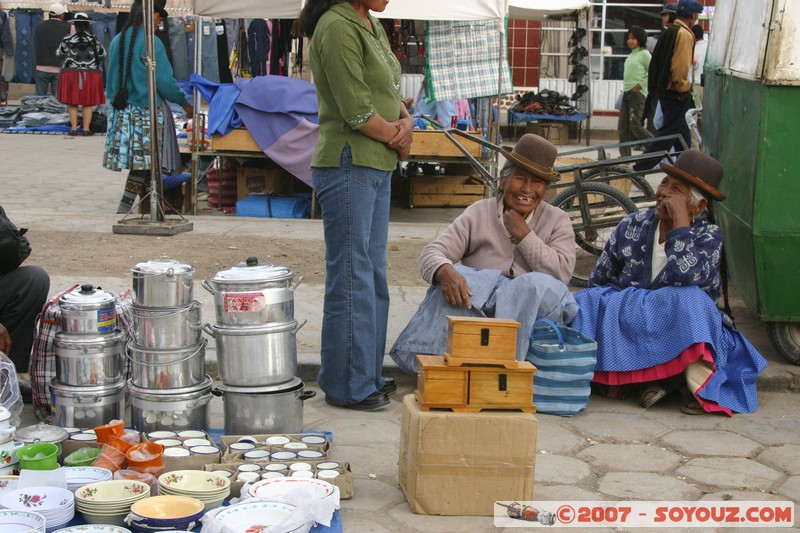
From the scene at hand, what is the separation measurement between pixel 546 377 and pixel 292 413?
49.5 inches

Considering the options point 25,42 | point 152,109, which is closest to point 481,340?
point 152,109

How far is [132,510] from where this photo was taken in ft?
10.6

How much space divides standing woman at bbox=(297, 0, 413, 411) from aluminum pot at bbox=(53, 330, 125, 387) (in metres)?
0.96

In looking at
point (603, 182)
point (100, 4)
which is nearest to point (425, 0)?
point (603, 182)

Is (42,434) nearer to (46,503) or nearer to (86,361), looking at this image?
(86,361)

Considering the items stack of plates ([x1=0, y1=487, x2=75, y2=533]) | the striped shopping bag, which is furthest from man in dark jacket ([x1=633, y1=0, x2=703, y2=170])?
stack of plates ([x1=0, y1=487, x2=75, y2=533])

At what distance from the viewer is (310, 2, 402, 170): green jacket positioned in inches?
168

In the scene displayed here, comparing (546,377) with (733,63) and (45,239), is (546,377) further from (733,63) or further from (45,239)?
(45,239)

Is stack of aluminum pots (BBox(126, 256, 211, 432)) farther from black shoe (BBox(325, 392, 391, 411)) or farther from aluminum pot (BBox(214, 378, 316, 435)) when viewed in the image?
black shoe (BBox(325, 392, 391, 411))

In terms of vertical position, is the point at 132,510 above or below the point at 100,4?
below

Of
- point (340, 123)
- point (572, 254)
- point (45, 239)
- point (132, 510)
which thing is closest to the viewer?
point (132, 510)

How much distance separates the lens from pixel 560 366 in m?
4.61

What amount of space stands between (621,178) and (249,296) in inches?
167

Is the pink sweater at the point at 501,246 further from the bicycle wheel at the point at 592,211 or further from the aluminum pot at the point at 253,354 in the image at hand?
the bicycle wheel at the point at 592,211
